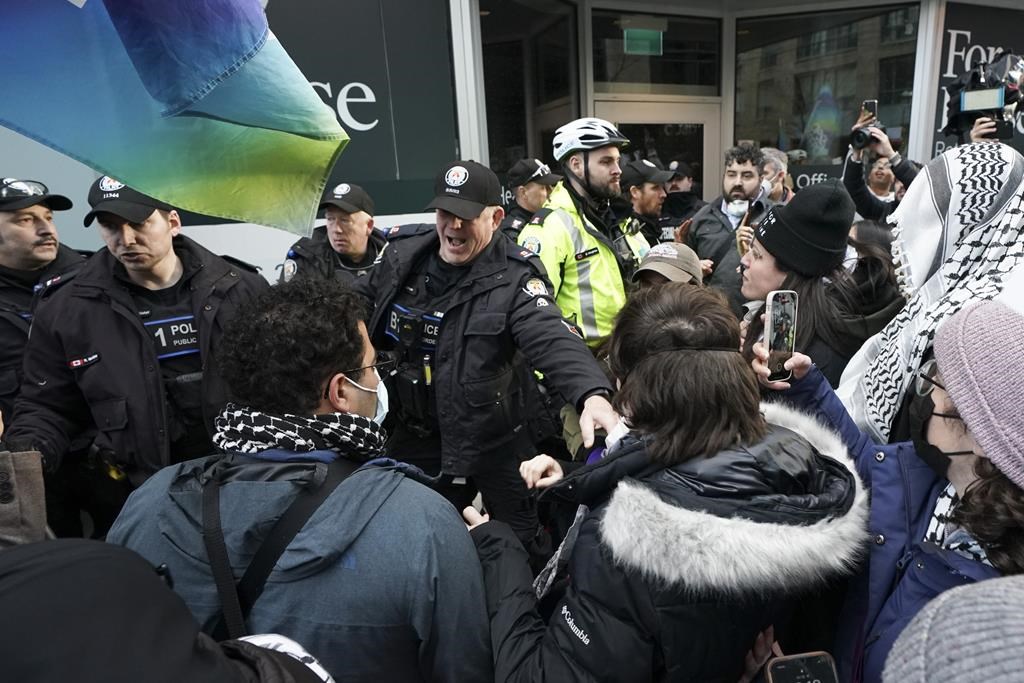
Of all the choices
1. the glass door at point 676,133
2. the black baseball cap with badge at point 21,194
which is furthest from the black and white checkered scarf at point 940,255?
the glass door at point 676,133

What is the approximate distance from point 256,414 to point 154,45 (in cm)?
81

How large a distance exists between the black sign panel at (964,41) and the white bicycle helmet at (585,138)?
241 inches

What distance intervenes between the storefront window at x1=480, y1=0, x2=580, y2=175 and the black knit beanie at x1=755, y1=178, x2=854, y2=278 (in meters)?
4.27

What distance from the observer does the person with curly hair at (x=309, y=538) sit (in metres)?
1.20

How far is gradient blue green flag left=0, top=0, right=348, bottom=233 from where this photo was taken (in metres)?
1.23

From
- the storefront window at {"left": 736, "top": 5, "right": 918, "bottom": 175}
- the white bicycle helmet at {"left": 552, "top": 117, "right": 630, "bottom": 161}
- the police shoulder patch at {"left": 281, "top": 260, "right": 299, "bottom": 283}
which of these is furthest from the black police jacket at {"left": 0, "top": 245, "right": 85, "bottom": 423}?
the storefront window at {"left": 736, "top": 5, "right": 918, "bottom": 175}

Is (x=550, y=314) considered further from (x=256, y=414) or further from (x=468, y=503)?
(x=256, y=414)

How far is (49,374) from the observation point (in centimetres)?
245

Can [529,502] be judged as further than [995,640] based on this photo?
Yes

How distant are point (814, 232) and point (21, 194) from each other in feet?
11.4

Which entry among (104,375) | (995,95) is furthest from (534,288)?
(995,95)

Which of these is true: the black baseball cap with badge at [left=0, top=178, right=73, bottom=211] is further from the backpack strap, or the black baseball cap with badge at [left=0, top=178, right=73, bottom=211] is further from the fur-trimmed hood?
the fur-trimmed hood

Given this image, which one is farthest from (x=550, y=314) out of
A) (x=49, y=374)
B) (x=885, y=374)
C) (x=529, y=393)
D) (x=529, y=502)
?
(x=49, y=374)

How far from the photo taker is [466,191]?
267 cm
